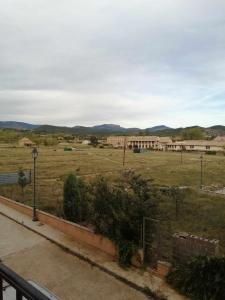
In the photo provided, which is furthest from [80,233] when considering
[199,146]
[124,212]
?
[199,146]

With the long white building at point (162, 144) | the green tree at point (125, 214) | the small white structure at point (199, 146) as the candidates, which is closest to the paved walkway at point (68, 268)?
the green tree at point (125, 214)

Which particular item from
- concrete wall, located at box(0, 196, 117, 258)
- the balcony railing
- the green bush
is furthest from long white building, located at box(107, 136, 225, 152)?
the balcony railing

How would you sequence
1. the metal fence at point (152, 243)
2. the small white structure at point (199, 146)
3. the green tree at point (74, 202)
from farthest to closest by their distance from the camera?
1. the small white structure at point (199, 146)
2. the green tree at point (74, 202)
3. the metal fence at point (152, 243)

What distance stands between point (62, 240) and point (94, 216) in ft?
7.77

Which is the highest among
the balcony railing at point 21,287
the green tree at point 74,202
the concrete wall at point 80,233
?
the balcony railing at point 21,287

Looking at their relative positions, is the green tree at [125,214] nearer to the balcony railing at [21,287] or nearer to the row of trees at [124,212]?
the row of trees at [124,212]

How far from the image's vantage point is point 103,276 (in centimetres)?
1073

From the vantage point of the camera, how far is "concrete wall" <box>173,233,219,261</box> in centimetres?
970

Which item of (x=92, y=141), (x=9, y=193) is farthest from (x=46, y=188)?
(x=92, y=141)

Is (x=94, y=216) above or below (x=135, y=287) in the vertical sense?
above

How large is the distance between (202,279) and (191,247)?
3.78 feet

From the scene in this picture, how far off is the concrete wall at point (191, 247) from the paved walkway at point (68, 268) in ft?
3.43

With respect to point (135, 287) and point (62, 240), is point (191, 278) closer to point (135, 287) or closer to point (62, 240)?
point (135, 287)

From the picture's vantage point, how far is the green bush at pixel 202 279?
878 cm
